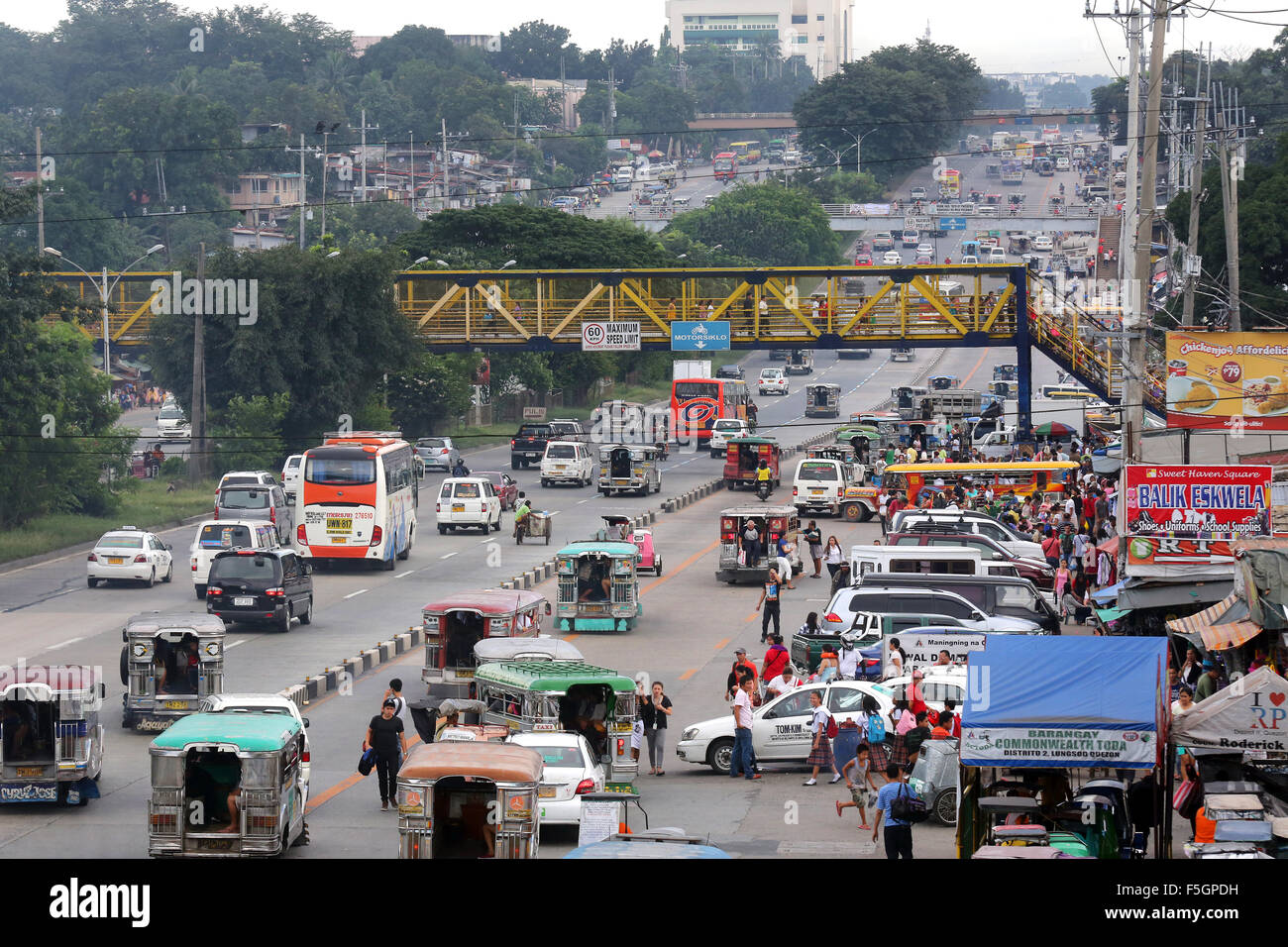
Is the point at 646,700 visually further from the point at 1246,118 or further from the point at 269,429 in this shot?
the point at 1246,118

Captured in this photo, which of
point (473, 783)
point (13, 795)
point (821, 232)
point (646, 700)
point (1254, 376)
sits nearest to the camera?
point (473, 783)

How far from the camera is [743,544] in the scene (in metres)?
44.7

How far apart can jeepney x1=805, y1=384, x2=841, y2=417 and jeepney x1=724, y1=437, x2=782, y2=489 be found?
1197 inches

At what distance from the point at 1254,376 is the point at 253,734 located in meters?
26.3

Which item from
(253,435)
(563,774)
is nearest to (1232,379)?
(563,774)

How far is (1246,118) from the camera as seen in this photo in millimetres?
143750

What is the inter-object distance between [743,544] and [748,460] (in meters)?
20.9

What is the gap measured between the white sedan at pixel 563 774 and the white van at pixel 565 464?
44359 mm

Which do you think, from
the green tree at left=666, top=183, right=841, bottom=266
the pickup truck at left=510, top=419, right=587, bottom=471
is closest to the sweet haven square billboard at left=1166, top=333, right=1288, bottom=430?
the pickup truck at left=510, top=419, right=587, bottom=471

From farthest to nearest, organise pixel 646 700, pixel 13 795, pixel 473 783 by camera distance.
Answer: pixel 646 700 < pixel 13 795 < pixel 473 783

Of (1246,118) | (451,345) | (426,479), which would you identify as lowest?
(426,479)

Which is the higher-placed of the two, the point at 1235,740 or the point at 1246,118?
the point at 1246,118

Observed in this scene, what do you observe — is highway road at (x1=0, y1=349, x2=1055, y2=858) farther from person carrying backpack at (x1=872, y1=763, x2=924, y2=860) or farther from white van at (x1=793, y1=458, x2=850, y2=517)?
person carrying backpack at (x1=872, y1=763, x2=924, y2=860)

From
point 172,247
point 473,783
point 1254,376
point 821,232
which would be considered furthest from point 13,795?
point 821,232
